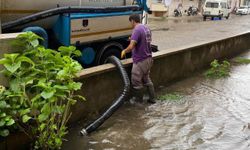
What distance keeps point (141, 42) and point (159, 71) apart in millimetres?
1846

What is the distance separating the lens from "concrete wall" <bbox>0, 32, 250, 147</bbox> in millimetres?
6379

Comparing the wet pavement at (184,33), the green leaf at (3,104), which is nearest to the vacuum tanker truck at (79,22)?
the green leaf at (3,104)

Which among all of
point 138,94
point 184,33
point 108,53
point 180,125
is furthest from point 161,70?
point 184,33

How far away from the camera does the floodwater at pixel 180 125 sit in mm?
5637

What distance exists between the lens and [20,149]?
5031mm

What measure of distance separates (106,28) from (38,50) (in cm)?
388

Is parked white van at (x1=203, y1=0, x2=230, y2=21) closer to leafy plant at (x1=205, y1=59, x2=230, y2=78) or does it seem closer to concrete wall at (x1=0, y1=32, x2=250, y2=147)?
concrete wall at (x1=0, y1=32, x2=250, y2=147)

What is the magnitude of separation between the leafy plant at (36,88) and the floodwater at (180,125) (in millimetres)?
869

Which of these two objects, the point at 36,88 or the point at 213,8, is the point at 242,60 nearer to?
the point at 36,88

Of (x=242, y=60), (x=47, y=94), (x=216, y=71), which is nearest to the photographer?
(x=47, y=94)

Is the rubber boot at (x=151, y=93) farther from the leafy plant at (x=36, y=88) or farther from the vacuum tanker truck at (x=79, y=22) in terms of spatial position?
the leafy plant at (x=36, y=88)

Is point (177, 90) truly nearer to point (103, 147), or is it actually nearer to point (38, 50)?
point (103, 147)

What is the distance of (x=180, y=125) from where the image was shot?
21.3ft

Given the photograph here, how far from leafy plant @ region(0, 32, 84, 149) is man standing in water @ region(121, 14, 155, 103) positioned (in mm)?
2562
